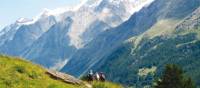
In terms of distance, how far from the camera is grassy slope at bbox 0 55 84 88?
24047 millimetres

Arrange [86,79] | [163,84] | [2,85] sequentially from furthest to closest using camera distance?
[163,84], [86,79], [2,85]

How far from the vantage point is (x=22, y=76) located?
2542 centimetres

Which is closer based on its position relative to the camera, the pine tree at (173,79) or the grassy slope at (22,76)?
the grassy slope at (22,76)

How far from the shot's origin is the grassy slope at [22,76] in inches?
947

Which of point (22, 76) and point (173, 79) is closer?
point (22, 76)

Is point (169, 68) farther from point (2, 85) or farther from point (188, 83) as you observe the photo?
point (2, 85)

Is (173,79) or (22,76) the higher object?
(22,76)

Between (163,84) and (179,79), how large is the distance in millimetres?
2738

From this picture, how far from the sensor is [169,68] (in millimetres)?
56688

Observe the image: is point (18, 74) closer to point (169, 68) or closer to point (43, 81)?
point (43, 81)

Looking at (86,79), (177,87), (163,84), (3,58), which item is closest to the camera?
(3,58)

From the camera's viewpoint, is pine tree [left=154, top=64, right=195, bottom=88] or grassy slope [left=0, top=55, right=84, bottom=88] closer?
grassy slope [left=0, top=55, right=84, bottom=88]

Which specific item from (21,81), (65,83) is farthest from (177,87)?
(21,81)

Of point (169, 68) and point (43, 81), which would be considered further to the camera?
point (169, 68)
